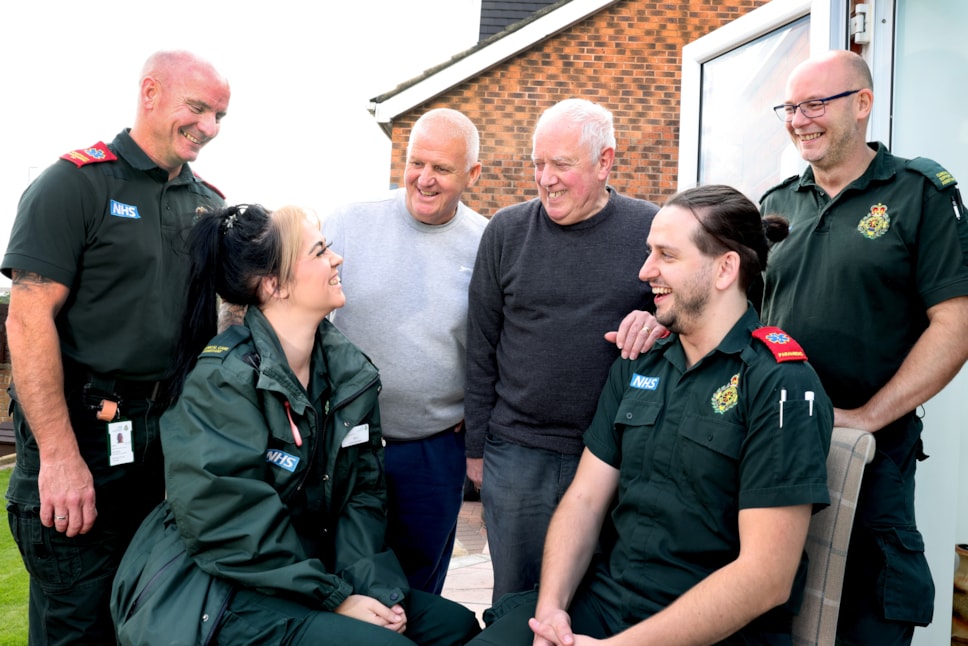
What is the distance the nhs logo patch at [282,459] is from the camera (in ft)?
7.30

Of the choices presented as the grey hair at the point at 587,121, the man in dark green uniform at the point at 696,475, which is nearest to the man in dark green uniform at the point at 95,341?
the grey hair at the point at 587,121

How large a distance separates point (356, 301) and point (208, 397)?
89 cm

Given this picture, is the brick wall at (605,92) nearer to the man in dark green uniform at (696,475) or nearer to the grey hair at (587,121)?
the grey hair at (587,121)

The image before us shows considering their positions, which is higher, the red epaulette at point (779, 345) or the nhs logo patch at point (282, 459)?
the red epaulette at point (779, 345)

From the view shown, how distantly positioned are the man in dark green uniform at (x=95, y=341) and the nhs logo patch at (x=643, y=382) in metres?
1.33

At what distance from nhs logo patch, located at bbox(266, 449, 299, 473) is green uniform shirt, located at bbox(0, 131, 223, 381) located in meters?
0.68

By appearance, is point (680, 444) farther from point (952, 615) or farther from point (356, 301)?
point (952, 615)

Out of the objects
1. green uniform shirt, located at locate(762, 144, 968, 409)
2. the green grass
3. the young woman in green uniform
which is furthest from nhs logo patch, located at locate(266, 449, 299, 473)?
the green grass

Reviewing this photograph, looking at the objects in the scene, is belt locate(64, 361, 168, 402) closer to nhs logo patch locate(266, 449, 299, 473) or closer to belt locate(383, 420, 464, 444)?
nhs logo patch locate(266, 449, 299, 473)

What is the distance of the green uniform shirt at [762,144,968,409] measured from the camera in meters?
2.40

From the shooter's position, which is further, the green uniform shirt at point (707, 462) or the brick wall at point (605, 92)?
the brick wall at point (605, 92)

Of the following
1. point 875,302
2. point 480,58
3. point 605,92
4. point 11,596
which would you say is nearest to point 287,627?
point 875,302

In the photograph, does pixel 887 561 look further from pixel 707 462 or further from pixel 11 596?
pixel 11 596

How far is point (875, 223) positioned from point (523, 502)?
1.35 m
